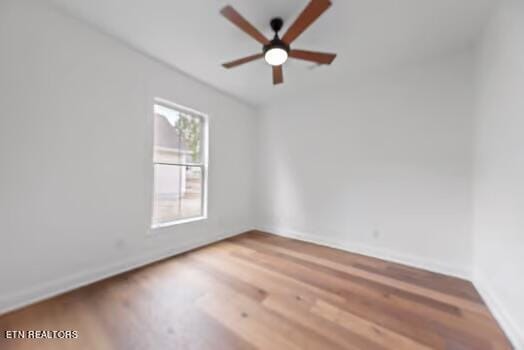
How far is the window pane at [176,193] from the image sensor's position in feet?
9.10

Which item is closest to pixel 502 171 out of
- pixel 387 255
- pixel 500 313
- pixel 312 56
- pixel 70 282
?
pixel 500 313

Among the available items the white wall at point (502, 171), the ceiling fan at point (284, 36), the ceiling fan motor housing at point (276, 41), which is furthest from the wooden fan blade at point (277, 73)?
the white wall at point (502, 171)

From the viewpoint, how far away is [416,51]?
92.7 inches

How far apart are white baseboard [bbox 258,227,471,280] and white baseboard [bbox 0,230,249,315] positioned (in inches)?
82.9

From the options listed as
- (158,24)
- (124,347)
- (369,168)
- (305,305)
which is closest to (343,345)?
(305,305)

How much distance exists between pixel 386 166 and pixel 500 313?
174cm

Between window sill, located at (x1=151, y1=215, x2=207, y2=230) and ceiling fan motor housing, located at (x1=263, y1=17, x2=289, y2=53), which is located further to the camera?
window sill, located at (x1=151, y1=215, x2=207, y2=230)

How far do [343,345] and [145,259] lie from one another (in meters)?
A: 2.30

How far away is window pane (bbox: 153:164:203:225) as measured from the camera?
2773 mm

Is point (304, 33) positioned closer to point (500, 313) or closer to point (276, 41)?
point (276, 41)

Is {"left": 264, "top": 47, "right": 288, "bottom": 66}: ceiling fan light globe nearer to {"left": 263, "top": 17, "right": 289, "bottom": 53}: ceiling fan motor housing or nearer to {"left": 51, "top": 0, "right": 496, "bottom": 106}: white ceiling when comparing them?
{"left": 263, "top": 17, "right": 289, "bottom": 53}: ceiling fan motor housing

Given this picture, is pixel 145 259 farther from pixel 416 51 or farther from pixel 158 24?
pixel 416 51

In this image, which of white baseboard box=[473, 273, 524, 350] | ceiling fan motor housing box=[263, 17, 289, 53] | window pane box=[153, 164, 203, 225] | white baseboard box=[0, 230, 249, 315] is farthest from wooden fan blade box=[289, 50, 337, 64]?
white baseboard box=[0, 230, 249, 315]

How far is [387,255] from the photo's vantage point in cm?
278
